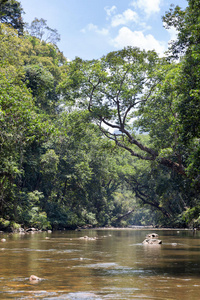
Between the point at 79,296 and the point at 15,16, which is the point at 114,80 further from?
the point at 15,16

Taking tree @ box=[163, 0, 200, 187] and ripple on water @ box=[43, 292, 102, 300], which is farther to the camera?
tree @ box=[163, 0, 200, 187]

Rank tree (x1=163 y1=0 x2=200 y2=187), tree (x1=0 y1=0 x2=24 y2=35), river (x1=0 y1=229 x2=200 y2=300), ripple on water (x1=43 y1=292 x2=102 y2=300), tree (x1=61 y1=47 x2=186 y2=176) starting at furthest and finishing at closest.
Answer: tree (x1=0 y1=0 x2=24 y2=35), tree (x1=61 y1=47 x2=186 y2=176), tree (x1=163 y1=0 x2=200 y2=187), river (x1=0 y1=229 x2=200 y2=300), ripple on water (x1=43 y1=292 x2=102 y2=300)

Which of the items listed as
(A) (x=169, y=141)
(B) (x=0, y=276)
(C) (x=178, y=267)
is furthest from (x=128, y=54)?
(B) (x=0, y=276)

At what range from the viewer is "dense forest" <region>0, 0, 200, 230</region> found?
1325 centimetres

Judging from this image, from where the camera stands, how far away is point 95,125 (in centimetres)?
2530

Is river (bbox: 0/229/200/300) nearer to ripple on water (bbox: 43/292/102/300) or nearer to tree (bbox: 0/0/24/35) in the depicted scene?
ripple on water (bbox: 43/292/102/300)

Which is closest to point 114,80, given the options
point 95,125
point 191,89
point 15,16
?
point 95,125

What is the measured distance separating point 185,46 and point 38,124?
23.3ft

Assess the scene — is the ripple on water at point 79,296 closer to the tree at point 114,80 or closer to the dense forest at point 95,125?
the dense forest at point 95,125

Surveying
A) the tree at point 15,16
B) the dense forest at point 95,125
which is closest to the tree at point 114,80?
the dense forest at point 95,125

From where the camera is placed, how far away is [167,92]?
2036 centimetres

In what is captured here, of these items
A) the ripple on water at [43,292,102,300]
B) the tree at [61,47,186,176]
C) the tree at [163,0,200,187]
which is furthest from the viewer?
the tree at [61,47,186,176]

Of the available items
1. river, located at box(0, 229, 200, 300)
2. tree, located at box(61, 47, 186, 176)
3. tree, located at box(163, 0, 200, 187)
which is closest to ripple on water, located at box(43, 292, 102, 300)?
river, located at box(0, 229, 200, 300)

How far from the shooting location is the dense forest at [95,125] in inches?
522
